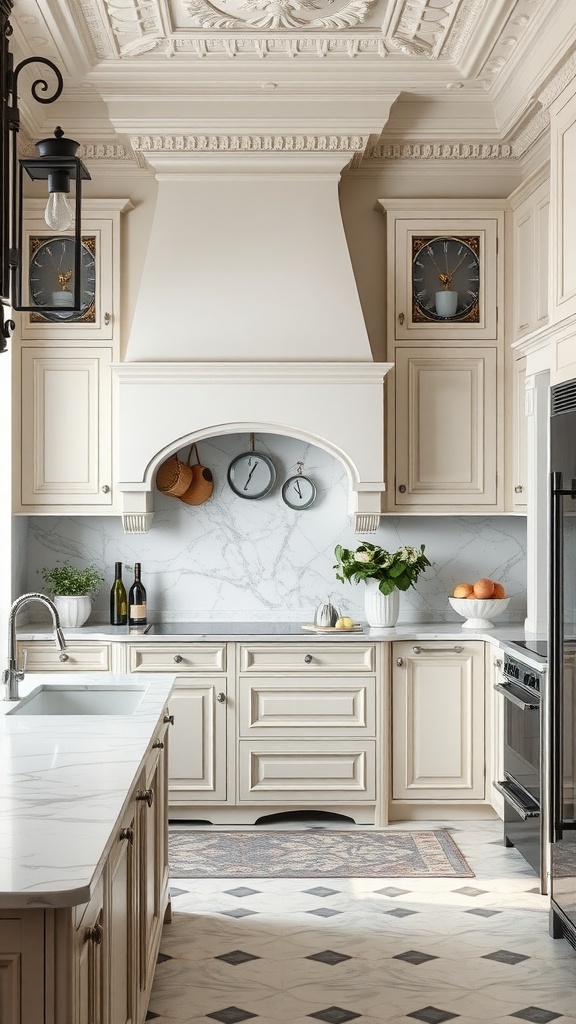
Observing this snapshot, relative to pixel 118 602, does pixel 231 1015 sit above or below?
below

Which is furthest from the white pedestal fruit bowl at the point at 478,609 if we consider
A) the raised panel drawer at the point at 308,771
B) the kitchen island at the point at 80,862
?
the kitchen island at the point at 80,862

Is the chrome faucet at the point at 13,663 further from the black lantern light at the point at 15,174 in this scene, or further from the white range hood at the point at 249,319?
the white range hood at the point at 249,319

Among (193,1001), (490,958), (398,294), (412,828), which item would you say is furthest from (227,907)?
(398,294)

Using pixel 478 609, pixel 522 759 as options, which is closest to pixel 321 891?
pixel 522 759

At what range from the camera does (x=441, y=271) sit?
4.91 meters

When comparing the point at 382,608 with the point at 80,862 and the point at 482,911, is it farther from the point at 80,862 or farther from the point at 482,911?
the point at 80,862

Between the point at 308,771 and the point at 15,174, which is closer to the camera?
the point at 15,174

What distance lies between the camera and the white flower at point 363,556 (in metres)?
4.82

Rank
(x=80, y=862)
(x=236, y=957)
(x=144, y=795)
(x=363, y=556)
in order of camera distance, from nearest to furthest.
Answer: (x=80, y=862)
(x=144, y=795)
(x=236, y=957)
(x=363, y=556)

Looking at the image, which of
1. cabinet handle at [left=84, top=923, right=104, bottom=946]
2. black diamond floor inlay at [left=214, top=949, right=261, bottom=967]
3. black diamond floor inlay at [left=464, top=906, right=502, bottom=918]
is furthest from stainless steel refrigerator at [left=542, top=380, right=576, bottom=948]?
cabinet handle at [left=84, top=923, right=104, bottom=946]

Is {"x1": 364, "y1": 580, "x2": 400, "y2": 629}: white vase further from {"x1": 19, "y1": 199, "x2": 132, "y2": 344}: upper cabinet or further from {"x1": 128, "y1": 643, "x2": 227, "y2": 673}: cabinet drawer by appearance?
{"x1": 19, "y1": 199, "x2": 132, "y2": 344}: upper cabinet

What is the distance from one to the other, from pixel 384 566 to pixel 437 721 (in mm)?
733

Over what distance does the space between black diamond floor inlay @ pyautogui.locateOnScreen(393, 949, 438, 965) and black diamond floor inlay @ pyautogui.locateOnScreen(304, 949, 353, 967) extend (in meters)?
0.16

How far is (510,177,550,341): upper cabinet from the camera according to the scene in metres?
4.44
